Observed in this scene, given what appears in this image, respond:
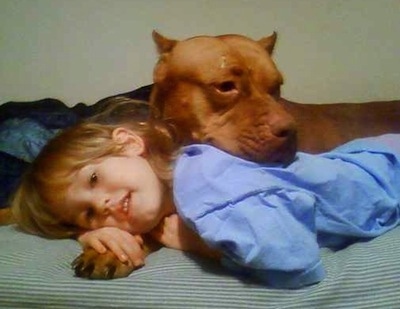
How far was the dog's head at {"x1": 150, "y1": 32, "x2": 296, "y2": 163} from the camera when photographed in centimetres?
108

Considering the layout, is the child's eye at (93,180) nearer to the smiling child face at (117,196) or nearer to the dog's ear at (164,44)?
the smiling child face at (117,196)

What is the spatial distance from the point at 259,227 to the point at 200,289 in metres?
0.13

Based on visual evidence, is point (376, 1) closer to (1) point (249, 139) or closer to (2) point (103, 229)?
(1) point (249, 139)

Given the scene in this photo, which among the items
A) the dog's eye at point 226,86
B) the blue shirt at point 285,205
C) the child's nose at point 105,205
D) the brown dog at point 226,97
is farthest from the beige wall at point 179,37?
the child's nose at point 105,205

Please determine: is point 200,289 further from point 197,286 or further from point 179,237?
point 179,237

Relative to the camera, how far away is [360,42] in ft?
7.03

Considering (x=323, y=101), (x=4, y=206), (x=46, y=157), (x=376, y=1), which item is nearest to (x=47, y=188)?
Result: (x=46, y=157)

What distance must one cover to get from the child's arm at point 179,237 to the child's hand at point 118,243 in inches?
2.3

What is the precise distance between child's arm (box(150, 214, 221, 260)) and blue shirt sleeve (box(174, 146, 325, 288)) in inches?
3.5

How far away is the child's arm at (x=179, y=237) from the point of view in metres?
0.97

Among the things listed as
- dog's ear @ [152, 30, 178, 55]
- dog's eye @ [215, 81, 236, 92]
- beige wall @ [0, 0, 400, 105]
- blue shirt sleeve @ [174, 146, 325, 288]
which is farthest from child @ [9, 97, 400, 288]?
beige wall @ [0, 0, 400, 105]

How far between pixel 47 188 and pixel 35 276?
262 millimetres

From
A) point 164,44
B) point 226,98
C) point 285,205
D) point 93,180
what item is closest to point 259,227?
point 285,205

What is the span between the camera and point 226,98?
124 centimetres
